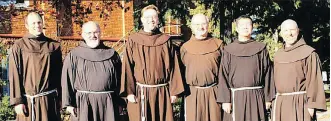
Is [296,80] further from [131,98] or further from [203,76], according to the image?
[131,98]

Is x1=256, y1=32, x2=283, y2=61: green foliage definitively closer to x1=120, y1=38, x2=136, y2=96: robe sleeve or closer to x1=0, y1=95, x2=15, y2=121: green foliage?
x1=0, y1=95, x2=15, y2=121: green foliage

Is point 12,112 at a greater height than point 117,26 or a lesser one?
lesser

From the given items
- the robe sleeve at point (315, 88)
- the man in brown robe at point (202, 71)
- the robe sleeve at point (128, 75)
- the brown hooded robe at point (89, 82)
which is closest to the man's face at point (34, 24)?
the brown hooded robe at point (89, 82)

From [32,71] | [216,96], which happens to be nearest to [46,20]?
[32,71]

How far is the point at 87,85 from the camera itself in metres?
6.29

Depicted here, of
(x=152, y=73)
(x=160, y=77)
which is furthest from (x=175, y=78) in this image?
(x=152, y=73)

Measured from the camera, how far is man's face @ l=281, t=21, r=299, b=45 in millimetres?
6637

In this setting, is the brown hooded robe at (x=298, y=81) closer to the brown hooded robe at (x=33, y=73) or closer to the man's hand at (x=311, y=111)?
the man's hand at (x=311, y=111)

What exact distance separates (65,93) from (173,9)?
573cm

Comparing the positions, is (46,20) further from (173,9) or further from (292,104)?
(292,104)

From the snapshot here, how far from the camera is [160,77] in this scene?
6.53 metres

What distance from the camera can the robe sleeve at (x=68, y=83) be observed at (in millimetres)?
6305

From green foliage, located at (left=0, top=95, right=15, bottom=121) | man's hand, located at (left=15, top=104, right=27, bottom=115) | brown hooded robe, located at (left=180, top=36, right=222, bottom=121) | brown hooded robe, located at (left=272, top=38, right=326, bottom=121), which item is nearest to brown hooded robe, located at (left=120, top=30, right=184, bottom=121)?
brown hooded robe, located at (left=180, top=36, right=222, bottom=121)

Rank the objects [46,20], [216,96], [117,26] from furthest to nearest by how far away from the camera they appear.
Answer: [117,26]
[46,20]
[216,96]
